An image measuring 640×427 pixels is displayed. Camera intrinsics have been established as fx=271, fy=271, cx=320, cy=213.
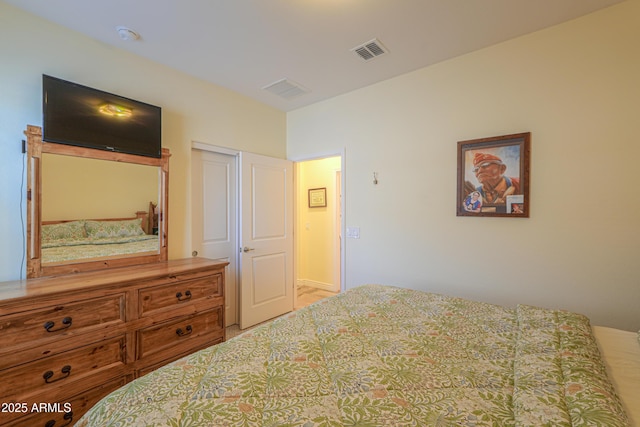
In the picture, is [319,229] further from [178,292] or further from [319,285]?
[178,292]

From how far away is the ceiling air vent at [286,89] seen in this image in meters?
2.92

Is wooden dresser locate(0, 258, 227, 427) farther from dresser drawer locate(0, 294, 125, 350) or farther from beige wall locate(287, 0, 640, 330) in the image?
beige wall locate(287, 0, 640, 330)

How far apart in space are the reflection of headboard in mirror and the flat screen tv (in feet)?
0.22

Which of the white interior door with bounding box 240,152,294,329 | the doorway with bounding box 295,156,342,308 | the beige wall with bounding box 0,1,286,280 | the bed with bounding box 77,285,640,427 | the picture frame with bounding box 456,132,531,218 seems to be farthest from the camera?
the doorway with bounding box 295,156,342,308

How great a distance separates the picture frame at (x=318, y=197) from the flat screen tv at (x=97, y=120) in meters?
2.68

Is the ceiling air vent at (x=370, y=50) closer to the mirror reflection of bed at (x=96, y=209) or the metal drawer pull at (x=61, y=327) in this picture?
the mirror reflection of bed at (x=96, y=209)

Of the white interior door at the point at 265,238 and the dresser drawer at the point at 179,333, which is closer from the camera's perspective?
the dresser drawer at the point at 179,333

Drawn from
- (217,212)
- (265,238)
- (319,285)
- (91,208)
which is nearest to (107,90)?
(91,208)

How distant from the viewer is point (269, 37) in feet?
7.07

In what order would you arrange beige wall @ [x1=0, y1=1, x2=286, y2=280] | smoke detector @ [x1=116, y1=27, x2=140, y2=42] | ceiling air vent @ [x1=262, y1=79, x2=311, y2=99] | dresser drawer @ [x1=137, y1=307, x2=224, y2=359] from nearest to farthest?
beige wall @ [x1=0, y1=1, x2=286, y2=280] → dresser drawer @ [x1=137, y1=307, x2=224, y2=359] → smoke detector @ [x1=116, y1=27, x2=140, y2=42] → ceiling air vent @ [x1=262, y1=79, x2=311, y2=99]

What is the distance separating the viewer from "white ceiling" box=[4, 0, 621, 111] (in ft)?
6.02

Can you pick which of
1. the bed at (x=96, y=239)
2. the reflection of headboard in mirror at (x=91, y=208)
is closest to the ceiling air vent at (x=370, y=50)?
the reflection of headboard in mirror at (x=91, y=208)

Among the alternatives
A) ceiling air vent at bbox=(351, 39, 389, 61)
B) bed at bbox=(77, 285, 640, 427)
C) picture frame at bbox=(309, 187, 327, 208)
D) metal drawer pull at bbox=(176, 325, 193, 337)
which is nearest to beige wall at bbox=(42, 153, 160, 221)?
metal drawer pull at bbox=(176, 325, 193, 337)

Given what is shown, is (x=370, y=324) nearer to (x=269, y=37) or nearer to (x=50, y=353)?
(x=50, y=353)
